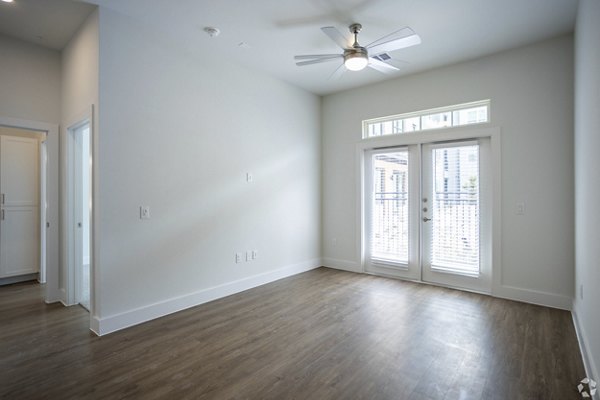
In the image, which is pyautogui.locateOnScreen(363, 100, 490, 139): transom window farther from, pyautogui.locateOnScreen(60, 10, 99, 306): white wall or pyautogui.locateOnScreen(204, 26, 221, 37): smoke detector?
pyautogui.locateOnScreen(60, 10, 99, 306): white wall

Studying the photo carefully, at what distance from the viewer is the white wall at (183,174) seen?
2.98 m

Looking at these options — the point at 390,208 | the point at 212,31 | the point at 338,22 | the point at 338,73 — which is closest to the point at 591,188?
the point at 338,22

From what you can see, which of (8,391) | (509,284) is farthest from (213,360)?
(509,284)

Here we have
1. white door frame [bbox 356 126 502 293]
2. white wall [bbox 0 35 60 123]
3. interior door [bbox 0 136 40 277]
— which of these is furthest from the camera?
interior door [bbox 0 136 40 277]

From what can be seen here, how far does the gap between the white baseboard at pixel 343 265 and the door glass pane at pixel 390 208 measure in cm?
34

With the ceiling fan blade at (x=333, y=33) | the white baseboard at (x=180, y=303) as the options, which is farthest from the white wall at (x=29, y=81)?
the ceiling fan blade at (x=333, y=33)

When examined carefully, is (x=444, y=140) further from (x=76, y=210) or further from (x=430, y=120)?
(x=76, y=210)

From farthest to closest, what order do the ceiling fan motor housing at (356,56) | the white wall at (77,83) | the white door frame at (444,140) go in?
the white door frame at (444,140)
the ceiling fan motor housing at (356,56)
the white wall at (77,83)

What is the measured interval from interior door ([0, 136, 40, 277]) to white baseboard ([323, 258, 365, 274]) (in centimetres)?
476

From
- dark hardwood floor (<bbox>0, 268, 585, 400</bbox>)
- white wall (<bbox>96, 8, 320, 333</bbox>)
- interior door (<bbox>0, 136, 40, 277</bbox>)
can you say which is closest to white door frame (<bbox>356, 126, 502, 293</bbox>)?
dark hardwood floor (<bbox>0, 268, 585, 400</bbox>)

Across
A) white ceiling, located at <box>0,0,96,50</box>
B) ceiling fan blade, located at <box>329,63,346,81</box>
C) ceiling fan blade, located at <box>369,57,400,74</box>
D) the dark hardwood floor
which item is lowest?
the dark hardwood floor

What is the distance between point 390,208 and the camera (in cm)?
488

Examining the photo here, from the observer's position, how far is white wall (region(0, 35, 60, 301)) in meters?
3.38
